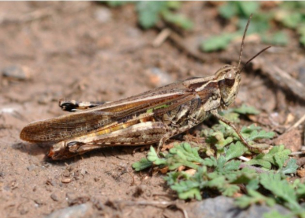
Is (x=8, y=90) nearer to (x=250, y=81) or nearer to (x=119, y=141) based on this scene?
(x=119, y=141)

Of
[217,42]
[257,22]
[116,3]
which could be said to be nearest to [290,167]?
[217,42]

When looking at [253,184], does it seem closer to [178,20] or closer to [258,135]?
[258,135]

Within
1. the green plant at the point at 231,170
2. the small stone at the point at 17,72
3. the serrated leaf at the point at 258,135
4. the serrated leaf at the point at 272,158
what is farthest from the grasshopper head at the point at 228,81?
the small stone at the point at 17,72

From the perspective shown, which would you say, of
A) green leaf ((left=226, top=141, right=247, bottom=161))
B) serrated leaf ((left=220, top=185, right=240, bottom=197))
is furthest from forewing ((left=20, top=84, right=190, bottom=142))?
serrated leaf ((left=220, top=185, right=240, bottom=197))

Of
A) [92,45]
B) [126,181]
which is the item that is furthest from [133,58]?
[126,181]

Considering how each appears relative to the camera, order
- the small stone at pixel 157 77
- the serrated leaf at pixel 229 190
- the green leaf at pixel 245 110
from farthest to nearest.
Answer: the small stone at pixel 157 77 < the green leaf at pixel 245 110 < the serrated leaf at pixel 229 190

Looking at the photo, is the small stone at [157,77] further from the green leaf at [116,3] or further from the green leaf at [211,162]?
the green leaf at [211,162]
